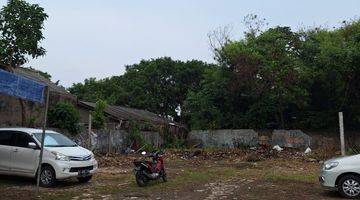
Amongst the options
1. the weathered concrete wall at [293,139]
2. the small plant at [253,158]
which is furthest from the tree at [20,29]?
the weathered concrete wall at [293,139]

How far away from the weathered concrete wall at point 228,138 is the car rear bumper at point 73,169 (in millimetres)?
16720

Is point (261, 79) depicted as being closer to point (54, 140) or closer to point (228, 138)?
point (228, 138)

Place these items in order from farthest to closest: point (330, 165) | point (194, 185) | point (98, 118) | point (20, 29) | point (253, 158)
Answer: point (98, 118)
point (253, 158)
point (20, 29)
point (194, 185)
point (330, 165)

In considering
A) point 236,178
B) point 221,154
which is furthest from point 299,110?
point 236,178

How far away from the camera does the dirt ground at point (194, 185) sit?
40.5 ft

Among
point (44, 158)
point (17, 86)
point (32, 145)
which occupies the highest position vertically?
point (17, 86)

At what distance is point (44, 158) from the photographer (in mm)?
14055

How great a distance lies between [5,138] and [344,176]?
33.1ft

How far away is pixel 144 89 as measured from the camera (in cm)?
4803

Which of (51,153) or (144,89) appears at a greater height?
(144,89)

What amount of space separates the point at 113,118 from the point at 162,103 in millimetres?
16890

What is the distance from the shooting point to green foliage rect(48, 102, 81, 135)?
23219mm

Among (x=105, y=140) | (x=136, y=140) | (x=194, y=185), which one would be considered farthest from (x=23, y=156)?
(x=136, y=140)

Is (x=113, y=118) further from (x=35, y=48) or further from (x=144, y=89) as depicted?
(x=144, y=89)
